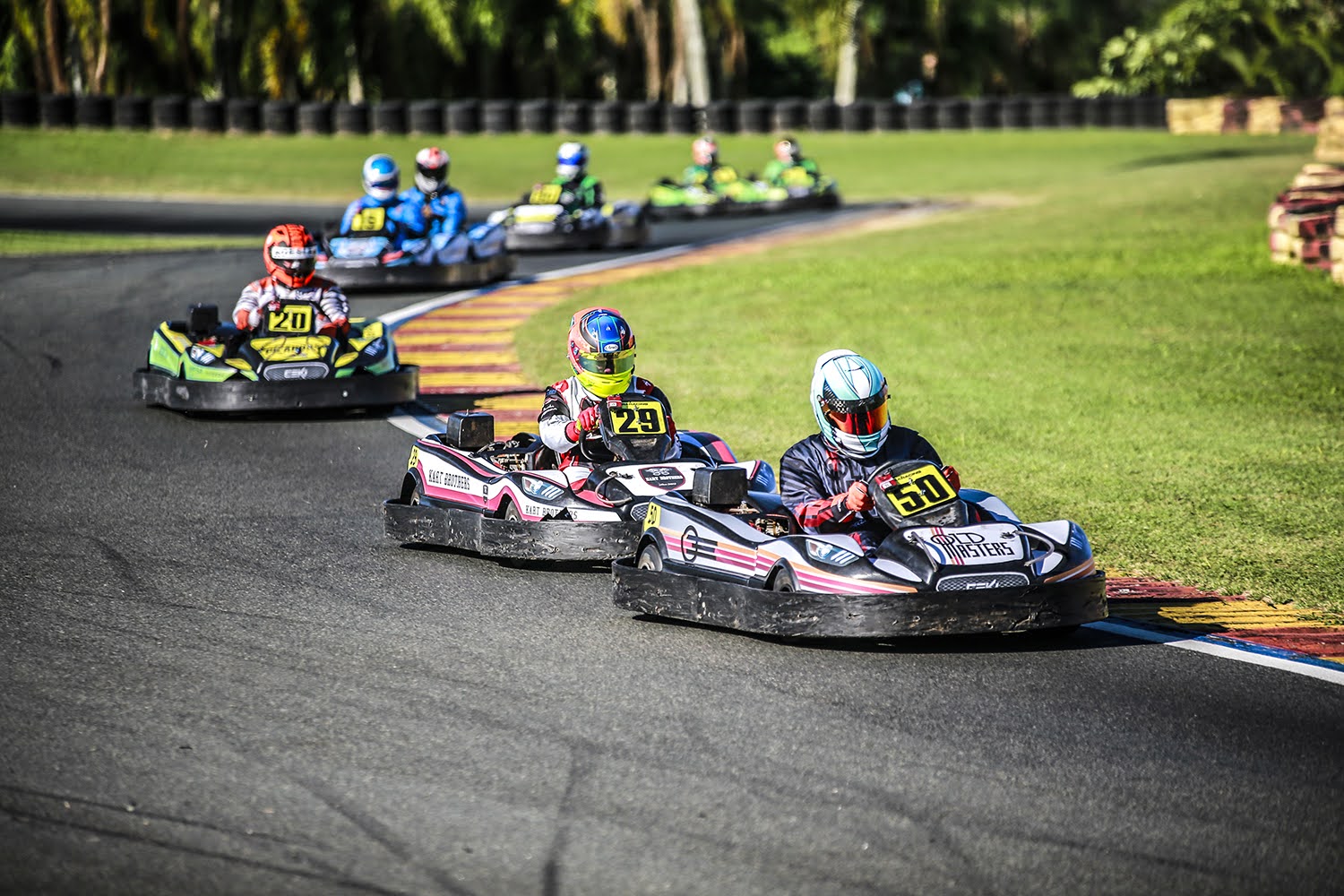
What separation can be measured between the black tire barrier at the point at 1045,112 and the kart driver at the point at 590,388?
121 feet

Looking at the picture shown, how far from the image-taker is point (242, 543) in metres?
7.91

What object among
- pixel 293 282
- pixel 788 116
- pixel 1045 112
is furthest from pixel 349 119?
pixel 293 282

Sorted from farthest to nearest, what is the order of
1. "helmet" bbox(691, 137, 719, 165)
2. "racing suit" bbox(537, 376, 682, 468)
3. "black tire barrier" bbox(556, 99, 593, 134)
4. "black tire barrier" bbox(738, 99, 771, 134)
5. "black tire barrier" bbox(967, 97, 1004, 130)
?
"black tire barrier" bbox(967, 97, 1004, 130), "black tire barrier" bbox(738, 99, 771, 134), "black tire barrier" bbox(556, 99, 593, 134), "helmet" bbox(691, 137, 719, 165), "racing suit" bbox(537, 376, 682, 468)

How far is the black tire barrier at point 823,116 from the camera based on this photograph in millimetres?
42250

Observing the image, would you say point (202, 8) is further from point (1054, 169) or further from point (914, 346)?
point (914, 346)

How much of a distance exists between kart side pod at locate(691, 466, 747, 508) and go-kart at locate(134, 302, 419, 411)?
4.71m

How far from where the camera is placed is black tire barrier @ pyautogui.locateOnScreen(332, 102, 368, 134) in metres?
38.7

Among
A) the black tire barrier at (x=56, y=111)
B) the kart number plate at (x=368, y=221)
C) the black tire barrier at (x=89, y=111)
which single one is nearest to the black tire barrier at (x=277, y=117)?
the black tire barrier at (x=89, y=111)

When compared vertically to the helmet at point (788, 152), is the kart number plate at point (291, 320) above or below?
below

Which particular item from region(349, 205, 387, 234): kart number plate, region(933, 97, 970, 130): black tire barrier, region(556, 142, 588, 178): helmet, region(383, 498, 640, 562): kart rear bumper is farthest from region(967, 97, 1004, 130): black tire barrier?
region(383, 498, 640, 562): kart rear bumper

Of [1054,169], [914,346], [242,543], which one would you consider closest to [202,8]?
[1054,169]

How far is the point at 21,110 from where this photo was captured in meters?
36.5

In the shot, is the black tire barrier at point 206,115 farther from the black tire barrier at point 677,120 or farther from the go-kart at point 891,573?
the go-kart at point 891,573

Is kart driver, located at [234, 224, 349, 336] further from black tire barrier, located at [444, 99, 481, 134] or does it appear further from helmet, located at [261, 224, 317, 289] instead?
black tire barrier, located at [444, 99, 481, 134]
